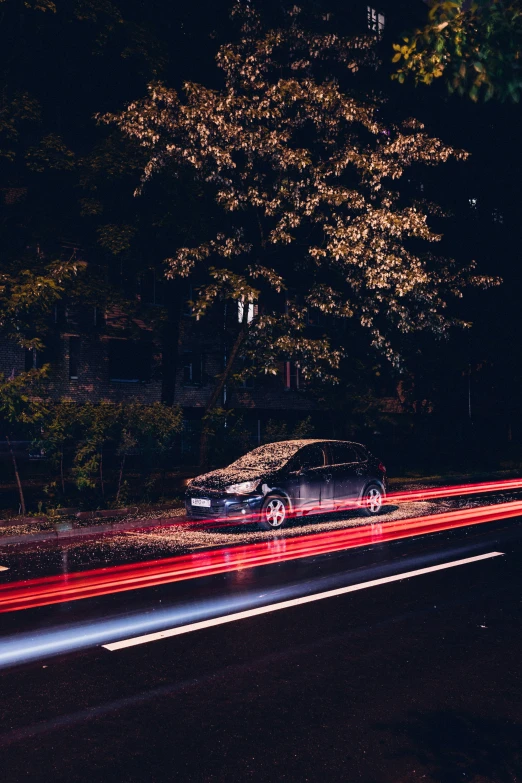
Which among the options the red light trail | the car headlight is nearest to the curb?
the car headlight

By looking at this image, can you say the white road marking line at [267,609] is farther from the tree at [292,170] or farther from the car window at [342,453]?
the tree at [292,170]

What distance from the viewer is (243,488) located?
13.6 meters

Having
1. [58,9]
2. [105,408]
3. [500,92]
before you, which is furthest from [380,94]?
[500,92]

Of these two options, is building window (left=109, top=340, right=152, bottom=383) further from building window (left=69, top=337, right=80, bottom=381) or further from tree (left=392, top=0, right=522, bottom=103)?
tree (left=392, top=0, right=522, bottom=103)

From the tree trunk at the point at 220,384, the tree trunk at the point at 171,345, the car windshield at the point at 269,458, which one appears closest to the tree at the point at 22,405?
the car windshield at the point at 269,458

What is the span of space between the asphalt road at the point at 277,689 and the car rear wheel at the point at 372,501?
6793 mm

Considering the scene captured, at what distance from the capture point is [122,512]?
52.7 ft

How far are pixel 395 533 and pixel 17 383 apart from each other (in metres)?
7.58

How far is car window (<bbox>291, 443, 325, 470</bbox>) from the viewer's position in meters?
14.5

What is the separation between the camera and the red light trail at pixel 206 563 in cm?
872

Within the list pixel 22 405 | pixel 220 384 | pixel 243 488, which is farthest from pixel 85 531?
pixel 220 384

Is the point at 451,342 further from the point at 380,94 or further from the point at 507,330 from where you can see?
the point at 380,94

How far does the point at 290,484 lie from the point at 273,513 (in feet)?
2.17

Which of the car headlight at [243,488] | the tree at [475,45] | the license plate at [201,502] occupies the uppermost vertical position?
the tree at [475,45]
